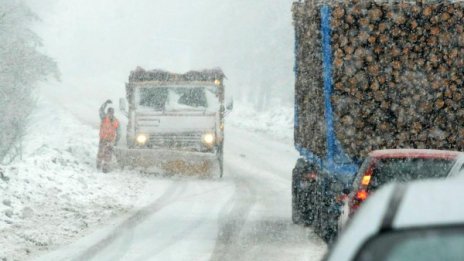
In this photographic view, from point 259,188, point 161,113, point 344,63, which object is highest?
point 344,63

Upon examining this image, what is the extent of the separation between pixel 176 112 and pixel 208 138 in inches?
42.5

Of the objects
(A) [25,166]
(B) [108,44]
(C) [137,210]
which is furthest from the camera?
(B) [108,44]

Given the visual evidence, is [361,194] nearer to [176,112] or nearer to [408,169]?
[408,169]

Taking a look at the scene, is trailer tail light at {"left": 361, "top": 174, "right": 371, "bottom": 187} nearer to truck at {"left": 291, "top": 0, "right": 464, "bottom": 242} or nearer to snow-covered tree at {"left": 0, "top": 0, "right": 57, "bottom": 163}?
truck at {"left": 291, "top": 0, "right": 464, "bottom": 242}

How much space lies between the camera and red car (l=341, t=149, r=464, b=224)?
8.73 metres

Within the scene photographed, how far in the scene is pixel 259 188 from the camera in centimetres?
2016

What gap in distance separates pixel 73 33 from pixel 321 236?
152 meters

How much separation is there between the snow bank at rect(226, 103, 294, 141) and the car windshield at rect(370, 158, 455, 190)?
31336 millimetres

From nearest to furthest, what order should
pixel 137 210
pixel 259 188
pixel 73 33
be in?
1. pixel 137 210
2. pixel 259 188
3. pixel 73 33

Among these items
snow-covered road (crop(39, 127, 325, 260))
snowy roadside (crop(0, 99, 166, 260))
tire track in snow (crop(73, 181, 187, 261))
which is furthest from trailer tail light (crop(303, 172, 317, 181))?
snowy roadside (crop(0, 99, 166, 260))

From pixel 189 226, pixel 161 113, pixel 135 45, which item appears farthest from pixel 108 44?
pixel 189 226

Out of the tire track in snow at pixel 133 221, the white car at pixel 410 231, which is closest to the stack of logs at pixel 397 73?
the tire track in snow at pixel 133 221

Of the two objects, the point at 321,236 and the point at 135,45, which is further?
the point at 135,45

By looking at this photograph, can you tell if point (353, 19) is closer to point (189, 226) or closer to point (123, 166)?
point (189, 226)
